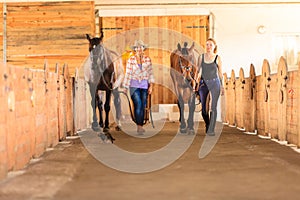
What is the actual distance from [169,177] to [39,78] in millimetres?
2635

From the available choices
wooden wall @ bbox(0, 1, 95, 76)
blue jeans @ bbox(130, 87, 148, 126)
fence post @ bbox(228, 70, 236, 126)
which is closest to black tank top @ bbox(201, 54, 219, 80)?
blue jeans @ bbox(130, 87, 148, 126)

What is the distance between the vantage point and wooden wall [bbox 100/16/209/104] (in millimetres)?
14516

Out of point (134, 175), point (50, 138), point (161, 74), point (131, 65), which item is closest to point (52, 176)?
point (134, 175)

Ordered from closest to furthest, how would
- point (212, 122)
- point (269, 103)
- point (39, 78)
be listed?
point (39, 78) → point (269, 103) → point (212, 122)

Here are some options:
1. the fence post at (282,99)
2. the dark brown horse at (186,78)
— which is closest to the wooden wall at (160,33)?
the dark brown horse at (186,78)

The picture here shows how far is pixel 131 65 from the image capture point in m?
8.68

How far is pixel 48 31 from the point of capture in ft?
46.9

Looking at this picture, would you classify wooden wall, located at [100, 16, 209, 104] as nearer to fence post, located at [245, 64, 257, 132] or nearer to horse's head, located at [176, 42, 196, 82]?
fence post, located at [245, 64, 257, 132]

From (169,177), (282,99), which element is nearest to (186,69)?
(282,99)

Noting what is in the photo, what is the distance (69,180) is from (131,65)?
4516 mm

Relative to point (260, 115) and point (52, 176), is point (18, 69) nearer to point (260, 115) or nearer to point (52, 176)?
point (52, 176)

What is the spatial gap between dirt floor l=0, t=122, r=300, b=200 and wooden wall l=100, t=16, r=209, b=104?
7.85 m

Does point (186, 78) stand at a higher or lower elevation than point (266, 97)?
higher

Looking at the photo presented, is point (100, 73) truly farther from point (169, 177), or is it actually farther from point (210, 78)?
point (169, 177)
